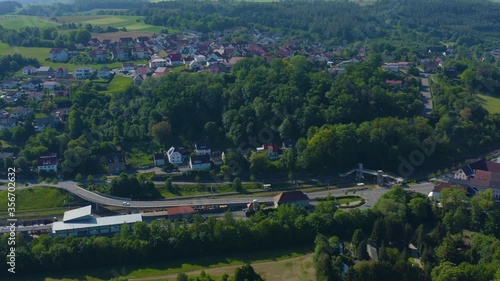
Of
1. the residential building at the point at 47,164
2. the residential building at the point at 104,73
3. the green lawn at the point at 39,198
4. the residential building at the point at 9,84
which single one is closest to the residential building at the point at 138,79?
the residential building at the point at 104,73

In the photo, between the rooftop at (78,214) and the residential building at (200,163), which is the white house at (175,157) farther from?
the rooftop at (78,214)

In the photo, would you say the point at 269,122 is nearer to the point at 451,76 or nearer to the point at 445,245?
the point at 445,245

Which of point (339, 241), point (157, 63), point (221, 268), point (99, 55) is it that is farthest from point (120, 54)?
point (339, 241)

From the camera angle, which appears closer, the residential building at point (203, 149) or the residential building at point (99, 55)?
the residential building at point (203, 149)

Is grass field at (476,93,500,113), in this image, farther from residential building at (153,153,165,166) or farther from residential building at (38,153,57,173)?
residential building at (38,153,57,173)

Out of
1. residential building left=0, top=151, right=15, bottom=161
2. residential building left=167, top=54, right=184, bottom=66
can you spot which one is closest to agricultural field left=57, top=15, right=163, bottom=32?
residential building left=167, top=54, right=184, bottom=66
